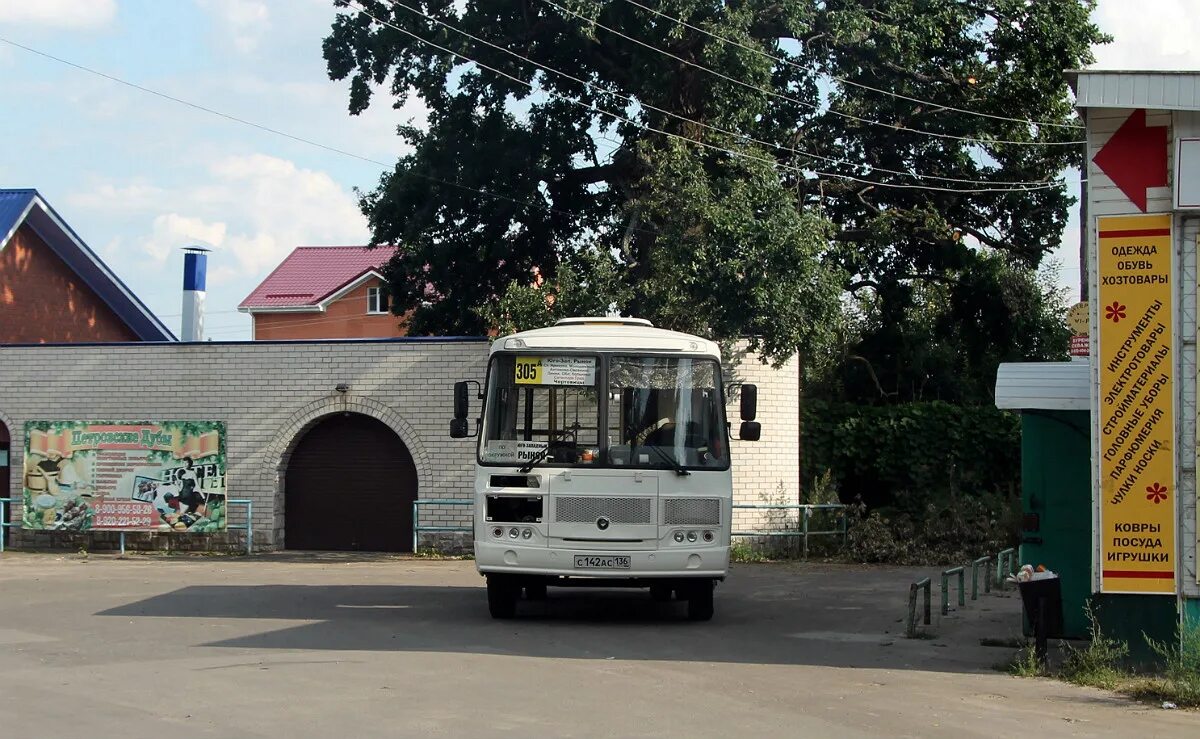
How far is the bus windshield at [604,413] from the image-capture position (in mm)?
13758

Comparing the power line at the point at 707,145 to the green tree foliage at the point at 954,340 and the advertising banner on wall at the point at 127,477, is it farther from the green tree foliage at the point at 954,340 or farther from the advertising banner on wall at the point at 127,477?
the advertising banner on wall at the point at 127,477

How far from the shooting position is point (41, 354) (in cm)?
2361

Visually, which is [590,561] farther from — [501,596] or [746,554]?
[746,554]

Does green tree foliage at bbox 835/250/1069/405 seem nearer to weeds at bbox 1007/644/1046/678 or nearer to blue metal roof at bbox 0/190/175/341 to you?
blue metal roof at bbox 0/190/175/341

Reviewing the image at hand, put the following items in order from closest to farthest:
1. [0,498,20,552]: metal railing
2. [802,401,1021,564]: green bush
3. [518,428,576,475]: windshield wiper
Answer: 1. [518,428,576,475]: windshield wiper
2. [0,498,20,552]: metal railing
3. [802,401,1021,564]: green bush

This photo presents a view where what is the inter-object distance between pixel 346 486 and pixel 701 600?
1018 cm

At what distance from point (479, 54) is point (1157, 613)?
18644 mm

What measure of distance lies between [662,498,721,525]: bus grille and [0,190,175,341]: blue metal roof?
61.3 ft

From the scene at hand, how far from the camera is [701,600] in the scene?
47.0 ft

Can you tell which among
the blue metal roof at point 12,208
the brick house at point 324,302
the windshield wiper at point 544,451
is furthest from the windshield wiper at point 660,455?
the brick house at point 324,302

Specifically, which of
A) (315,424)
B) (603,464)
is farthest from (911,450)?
(603,464)

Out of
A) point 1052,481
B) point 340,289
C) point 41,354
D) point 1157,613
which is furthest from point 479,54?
point 340,289

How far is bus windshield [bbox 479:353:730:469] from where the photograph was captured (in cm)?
1376

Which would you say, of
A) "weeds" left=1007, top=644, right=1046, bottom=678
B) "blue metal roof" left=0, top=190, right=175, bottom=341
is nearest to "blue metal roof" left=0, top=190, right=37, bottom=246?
"blue metal roof" left=0, top=190, right=175, bottom=341
